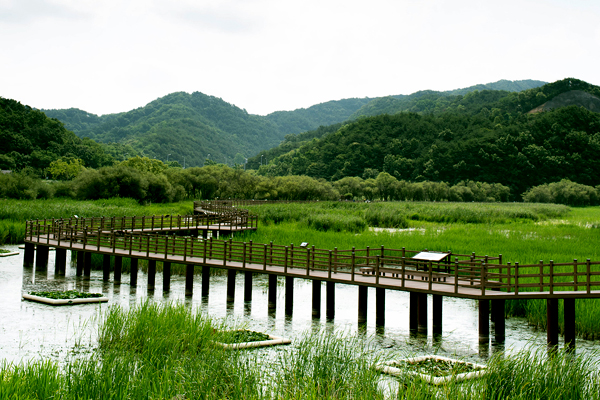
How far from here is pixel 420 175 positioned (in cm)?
16138

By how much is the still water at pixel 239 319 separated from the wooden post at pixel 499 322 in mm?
288

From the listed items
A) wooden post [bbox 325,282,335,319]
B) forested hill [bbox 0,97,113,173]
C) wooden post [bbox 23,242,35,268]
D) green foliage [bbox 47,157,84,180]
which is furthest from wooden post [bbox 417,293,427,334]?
forested hill [bbox 0,97,113,173]

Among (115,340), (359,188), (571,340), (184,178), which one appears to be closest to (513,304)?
(571,340)

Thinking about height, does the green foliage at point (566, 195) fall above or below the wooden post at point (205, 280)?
above

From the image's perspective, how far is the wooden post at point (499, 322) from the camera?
1828cm

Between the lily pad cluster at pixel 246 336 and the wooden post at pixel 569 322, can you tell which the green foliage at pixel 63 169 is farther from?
the wooden post at pixel 569 322

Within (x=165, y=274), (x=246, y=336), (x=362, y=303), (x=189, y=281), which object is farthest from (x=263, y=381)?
(x=165, y=274)

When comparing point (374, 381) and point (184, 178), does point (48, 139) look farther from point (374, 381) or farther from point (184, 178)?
point (374, 381)

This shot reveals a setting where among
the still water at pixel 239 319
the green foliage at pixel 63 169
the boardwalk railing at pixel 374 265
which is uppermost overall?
the green foliage at pixel 63 169

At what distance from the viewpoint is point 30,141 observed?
114 meters

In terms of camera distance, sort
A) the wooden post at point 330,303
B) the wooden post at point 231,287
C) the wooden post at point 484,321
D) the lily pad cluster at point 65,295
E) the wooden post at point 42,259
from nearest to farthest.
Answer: the wooden post at point 484,321 → the wooden post at point 330,303 → the lily pad cluster at point 65,295 → the wooden post at point 231,287 → the wooden post at point 42,259

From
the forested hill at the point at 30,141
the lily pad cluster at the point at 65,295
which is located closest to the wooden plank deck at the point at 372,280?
the lily pad cluster at the point at 65,295

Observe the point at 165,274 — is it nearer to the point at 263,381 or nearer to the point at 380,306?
the point at 380,306

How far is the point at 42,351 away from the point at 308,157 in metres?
167
